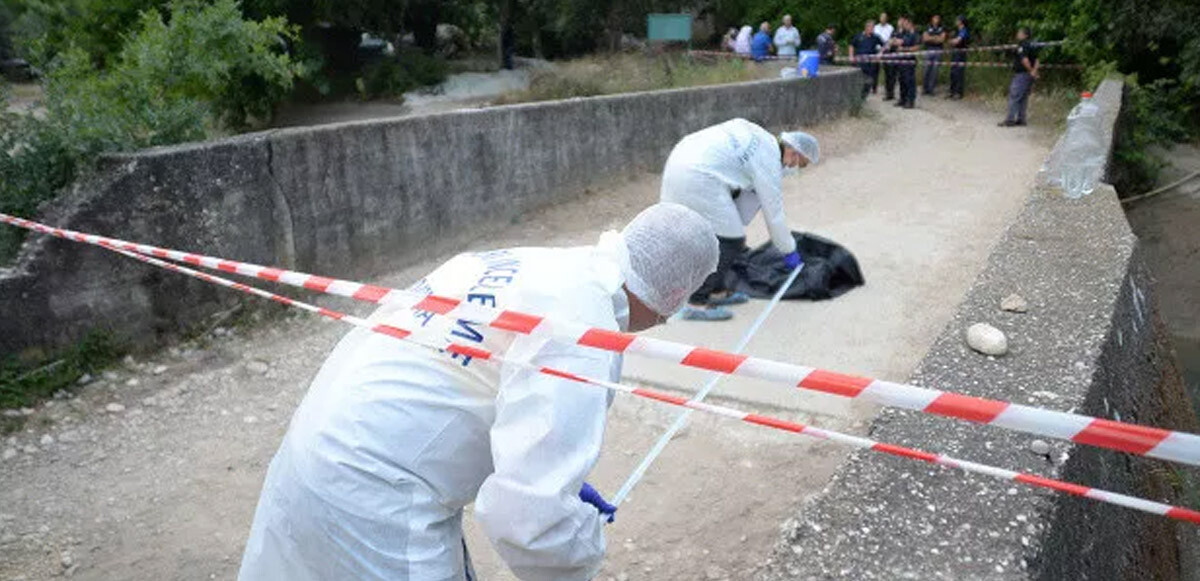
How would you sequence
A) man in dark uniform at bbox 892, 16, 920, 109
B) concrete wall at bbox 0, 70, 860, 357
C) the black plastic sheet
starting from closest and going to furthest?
1. concrete wall at bbox 0, 70, 860, 357
2. the black plastic sheet
3. man in dark uniform at bbox 892, 16, 920, 109

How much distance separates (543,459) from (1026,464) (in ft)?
4.88

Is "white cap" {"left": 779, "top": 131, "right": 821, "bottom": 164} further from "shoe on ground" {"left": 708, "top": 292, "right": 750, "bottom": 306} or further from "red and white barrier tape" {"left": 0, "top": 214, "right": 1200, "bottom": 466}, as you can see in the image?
"red and white barrier tape" {"left": 0, "top": 214, "right": 1200, "bottom": 466}

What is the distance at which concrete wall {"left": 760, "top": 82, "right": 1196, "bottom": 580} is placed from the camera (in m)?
2.22

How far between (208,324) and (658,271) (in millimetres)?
4058

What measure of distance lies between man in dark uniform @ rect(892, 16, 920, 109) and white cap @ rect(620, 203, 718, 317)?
14.9m

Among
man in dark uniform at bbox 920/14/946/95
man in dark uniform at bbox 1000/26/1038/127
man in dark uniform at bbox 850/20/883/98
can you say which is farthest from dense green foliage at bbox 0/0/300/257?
man in dark uniform at bbox 920/14/946/95

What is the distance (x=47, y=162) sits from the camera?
504cm

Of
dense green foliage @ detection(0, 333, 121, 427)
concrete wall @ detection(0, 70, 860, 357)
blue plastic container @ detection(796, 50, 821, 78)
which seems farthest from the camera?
blue plastic container @ detection(796, 50, 821, 78)

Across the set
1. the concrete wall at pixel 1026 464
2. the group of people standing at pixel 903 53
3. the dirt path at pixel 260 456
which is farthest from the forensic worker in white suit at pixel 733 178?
the group of people standing at pixel 903 53

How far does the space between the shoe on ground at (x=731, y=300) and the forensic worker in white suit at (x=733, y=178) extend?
0.08 metres

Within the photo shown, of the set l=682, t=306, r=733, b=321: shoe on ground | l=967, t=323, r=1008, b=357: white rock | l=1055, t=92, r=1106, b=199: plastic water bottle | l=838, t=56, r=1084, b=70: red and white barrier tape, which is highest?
l=967, t=323, r=1008, b=357: white rock

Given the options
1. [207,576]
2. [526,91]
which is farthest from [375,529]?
[526,91]

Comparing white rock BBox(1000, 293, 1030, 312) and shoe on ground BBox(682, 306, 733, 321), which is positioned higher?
white rock BBox(1000, 293, 1030, 312)

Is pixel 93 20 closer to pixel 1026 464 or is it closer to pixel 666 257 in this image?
pixel 666 257
